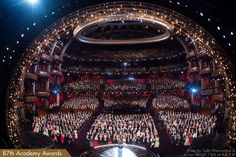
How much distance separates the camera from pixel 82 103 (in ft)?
100

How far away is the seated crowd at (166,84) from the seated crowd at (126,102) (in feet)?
9.01

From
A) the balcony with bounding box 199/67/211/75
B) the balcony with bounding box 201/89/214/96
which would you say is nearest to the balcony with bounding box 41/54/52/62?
the balcony with bounding box 199/67/211/75

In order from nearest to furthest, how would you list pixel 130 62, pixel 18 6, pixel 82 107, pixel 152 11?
pixel 18 6, pixel 152 11, pixel 82 107, pixel 130 62

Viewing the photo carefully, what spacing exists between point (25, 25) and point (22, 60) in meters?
1.43

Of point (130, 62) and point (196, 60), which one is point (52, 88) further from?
point (196, 60)

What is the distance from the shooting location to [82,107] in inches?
1136

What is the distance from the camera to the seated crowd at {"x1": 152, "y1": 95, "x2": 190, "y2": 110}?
28212mm

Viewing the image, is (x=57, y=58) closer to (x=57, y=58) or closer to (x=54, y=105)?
(x=57, y=58)

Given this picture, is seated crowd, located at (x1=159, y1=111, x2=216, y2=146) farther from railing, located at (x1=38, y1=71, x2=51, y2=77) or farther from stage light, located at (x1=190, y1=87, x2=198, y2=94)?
railing, located at (x1=38, y1=71, x2=51, y2=77)

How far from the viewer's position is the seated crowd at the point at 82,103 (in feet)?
95.6

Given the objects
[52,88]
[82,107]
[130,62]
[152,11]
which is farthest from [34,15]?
[130,62]

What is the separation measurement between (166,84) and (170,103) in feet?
22.3

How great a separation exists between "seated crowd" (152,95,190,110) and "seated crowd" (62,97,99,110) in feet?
22.5

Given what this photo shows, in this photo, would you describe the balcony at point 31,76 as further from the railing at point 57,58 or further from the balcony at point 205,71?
the balcony at point 205,71
